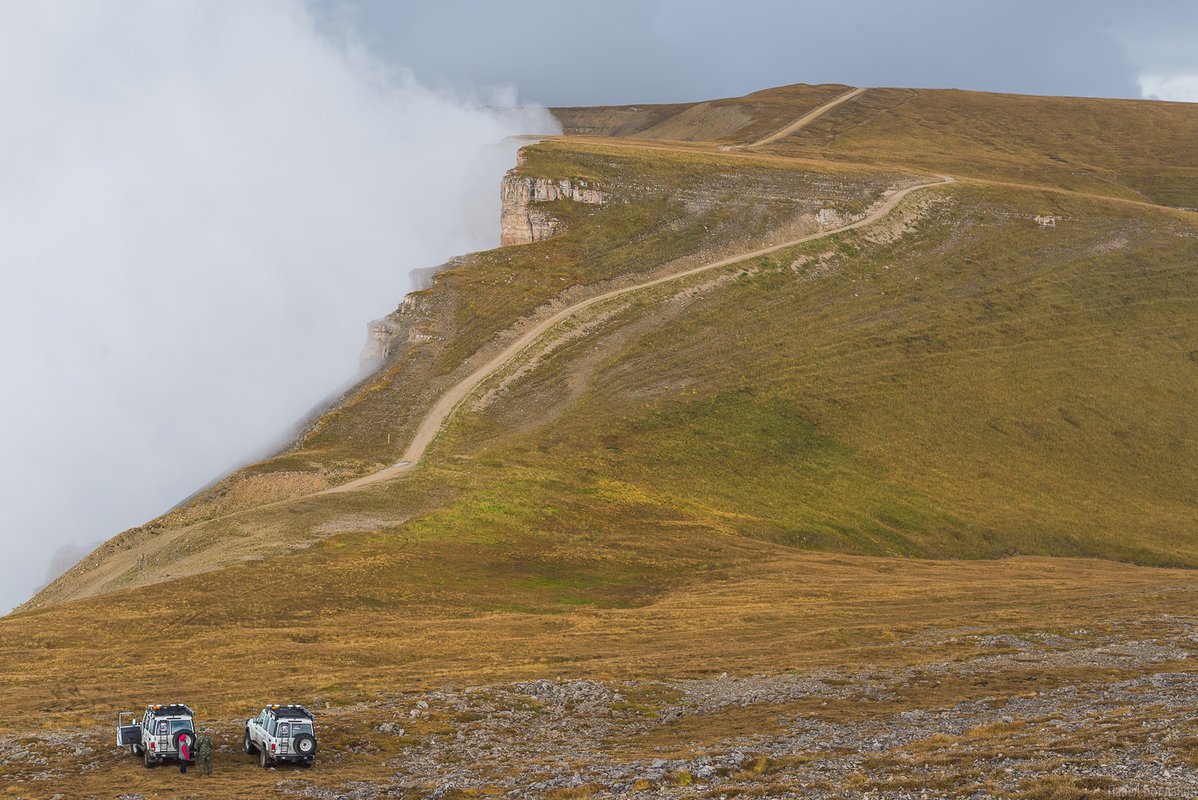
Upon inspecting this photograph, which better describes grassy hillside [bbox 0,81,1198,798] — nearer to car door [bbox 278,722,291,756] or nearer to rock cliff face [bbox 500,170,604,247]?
car door [bbox 278,722,291,756]

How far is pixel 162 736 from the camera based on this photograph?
3634 centimetres

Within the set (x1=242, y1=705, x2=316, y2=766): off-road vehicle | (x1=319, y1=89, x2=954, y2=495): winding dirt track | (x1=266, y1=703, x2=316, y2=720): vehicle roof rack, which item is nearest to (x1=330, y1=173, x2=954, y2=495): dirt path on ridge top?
(x1=319, y1=89, x2=954, y2=495): winding dirt track

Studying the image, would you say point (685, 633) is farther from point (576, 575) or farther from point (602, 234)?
point (602, 234)

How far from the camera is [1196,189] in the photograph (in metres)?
195

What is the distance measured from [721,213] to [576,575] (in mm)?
85938

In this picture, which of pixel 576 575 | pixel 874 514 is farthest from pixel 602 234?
pixel 576 575

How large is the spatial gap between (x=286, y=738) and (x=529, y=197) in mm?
125480

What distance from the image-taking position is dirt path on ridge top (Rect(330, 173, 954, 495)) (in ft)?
320

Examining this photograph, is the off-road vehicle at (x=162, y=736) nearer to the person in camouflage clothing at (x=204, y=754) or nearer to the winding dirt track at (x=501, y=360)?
the person in camouflage clothing at (x=204, y=754)

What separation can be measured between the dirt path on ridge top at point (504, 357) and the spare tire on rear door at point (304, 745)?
2133 inches

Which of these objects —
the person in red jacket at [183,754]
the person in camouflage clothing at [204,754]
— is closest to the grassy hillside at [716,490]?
the person in red jacket at [183,754]

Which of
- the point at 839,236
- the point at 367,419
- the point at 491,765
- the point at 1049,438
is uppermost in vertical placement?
the point at 839,236

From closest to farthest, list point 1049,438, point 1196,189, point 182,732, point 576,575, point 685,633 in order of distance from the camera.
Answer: point 182,732 < point 685,633 < point 576,575 < point 1049,438 < point 1196,189

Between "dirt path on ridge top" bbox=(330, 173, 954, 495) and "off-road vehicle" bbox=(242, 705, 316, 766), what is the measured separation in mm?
53184
